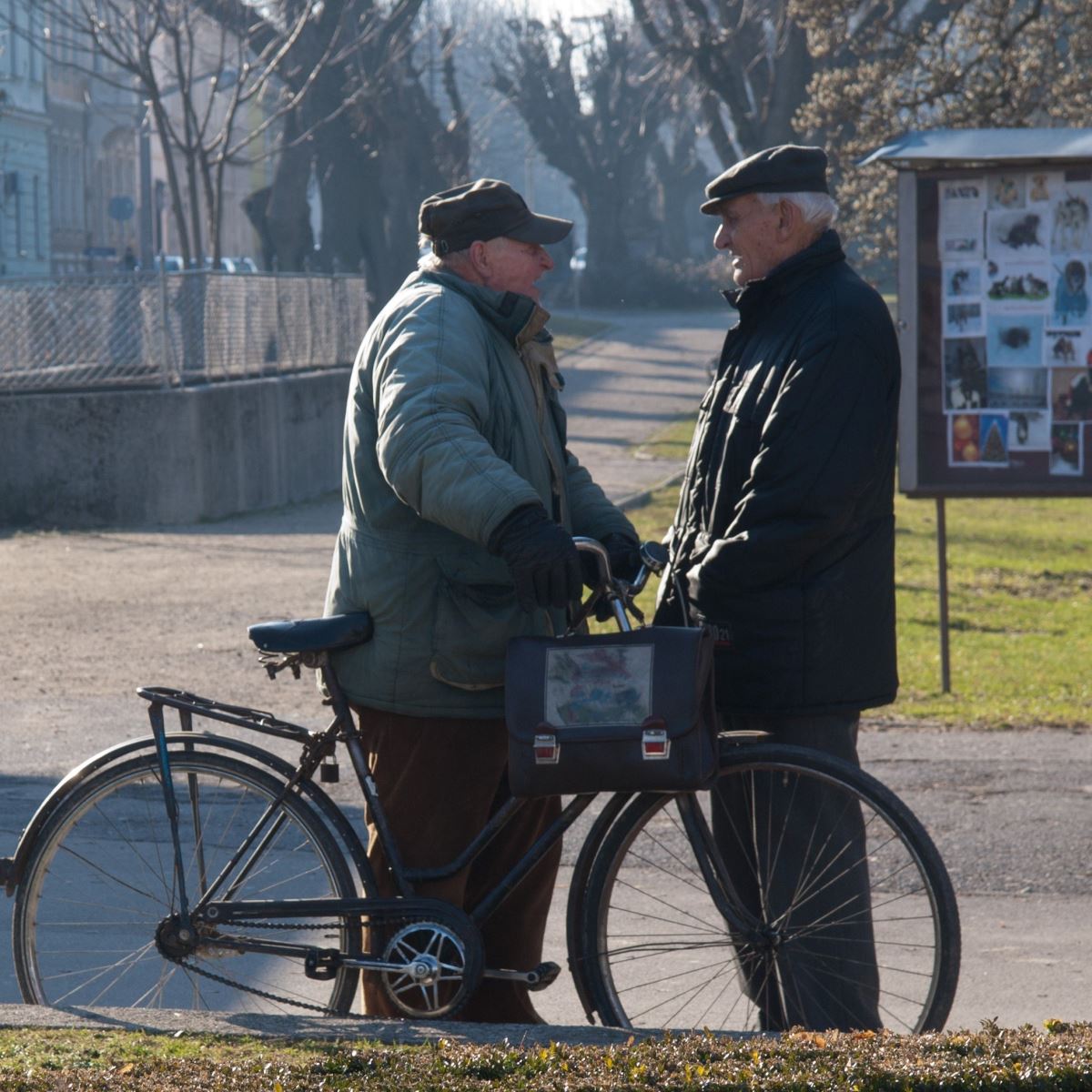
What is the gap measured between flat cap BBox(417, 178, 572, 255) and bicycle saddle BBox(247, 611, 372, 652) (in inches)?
30.8

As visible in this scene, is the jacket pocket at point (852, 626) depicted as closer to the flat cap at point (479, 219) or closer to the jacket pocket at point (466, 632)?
the jacket pocket at point (466, 632)

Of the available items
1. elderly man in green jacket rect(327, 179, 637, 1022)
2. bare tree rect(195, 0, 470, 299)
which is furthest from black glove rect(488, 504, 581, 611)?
bare tree rect(195, 0, 470, 299)

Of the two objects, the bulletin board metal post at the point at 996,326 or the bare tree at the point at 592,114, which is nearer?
the bulletin board metal post at the point at 996,326

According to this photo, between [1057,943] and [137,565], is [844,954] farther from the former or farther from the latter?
[137,565]

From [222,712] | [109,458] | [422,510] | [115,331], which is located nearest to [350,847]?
[222,712]

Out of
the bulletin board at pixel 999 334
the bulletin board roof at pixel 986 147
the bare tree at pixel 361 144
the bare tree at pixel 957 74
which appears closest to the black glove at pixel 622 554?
the bulletin board roof at pixel 986 147

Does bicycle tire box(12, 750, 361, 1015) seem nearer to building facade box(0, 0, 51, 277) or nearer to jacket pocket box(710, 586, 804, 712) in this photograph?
jacket pocket box(710, 586, 804, 712)

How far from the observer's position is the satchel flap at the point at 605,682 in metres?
3.49

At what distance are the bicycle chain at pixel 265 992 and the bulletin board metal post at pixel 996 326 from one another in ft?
14.2

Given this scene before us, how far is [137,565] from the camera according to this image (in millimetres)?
11773

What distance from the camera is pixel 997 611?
408 inches

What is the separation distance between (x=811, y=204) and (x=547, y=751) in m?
1.28

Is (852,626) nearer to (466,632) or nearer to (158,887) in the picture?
(466,632)

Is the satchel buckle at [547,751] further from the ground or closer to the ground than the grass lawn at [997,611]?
further from the ground
